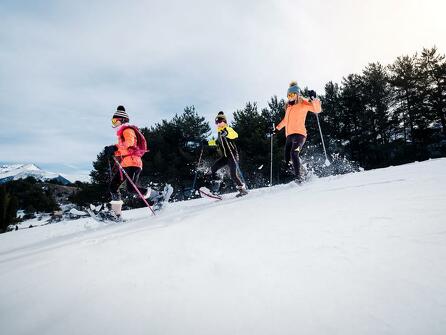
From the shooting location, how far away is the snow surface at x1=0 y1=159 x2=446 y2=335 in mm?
1222

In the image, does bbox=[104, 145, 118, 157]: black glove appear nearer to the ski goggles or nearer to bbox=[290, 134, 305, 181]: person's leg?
the ski goggles

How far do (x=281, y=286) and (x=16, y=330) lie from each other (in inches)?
54.5

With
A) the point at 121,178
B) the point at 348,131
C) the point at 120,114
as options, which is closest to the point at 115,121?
the point at 120,114

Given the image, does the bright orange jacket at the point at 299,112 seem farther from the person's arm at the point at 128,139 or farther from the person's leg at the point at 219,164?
the person's arm at the point at 128,139

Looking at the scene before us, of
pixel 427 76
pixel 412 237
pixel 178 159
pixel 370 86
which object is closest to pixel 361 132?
pixel 370 86

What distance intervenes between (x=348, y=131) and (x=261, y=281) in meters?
30.3

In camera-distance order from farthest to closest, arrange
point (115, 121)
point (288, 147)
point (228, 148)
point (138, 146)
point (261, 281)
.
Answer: point (228, 148), point (288, 147), point (138, 146), point (115, 121), point (261, 281)

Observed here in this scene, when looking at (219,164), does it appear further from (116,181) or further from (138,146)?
(116,181)

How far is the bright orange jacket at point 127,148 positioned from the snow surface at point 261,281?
2950 mm

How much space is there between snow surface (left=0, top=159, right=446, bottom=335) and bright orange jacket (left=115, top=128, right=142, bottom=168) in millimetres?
2950

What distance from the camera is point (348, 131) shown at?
28750 mm

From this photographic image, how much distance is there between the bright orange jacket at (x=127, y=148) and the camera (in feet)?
16.9

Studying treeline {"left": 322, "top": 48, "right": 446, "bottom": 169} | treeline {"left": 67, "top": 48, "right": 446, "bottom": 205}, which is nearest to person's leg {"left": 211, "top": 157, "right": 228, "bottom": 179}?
treeline {"left": 67, "top": 48, "right": 446, "bottom": 205}

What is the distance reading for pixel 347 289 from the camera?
134cm
